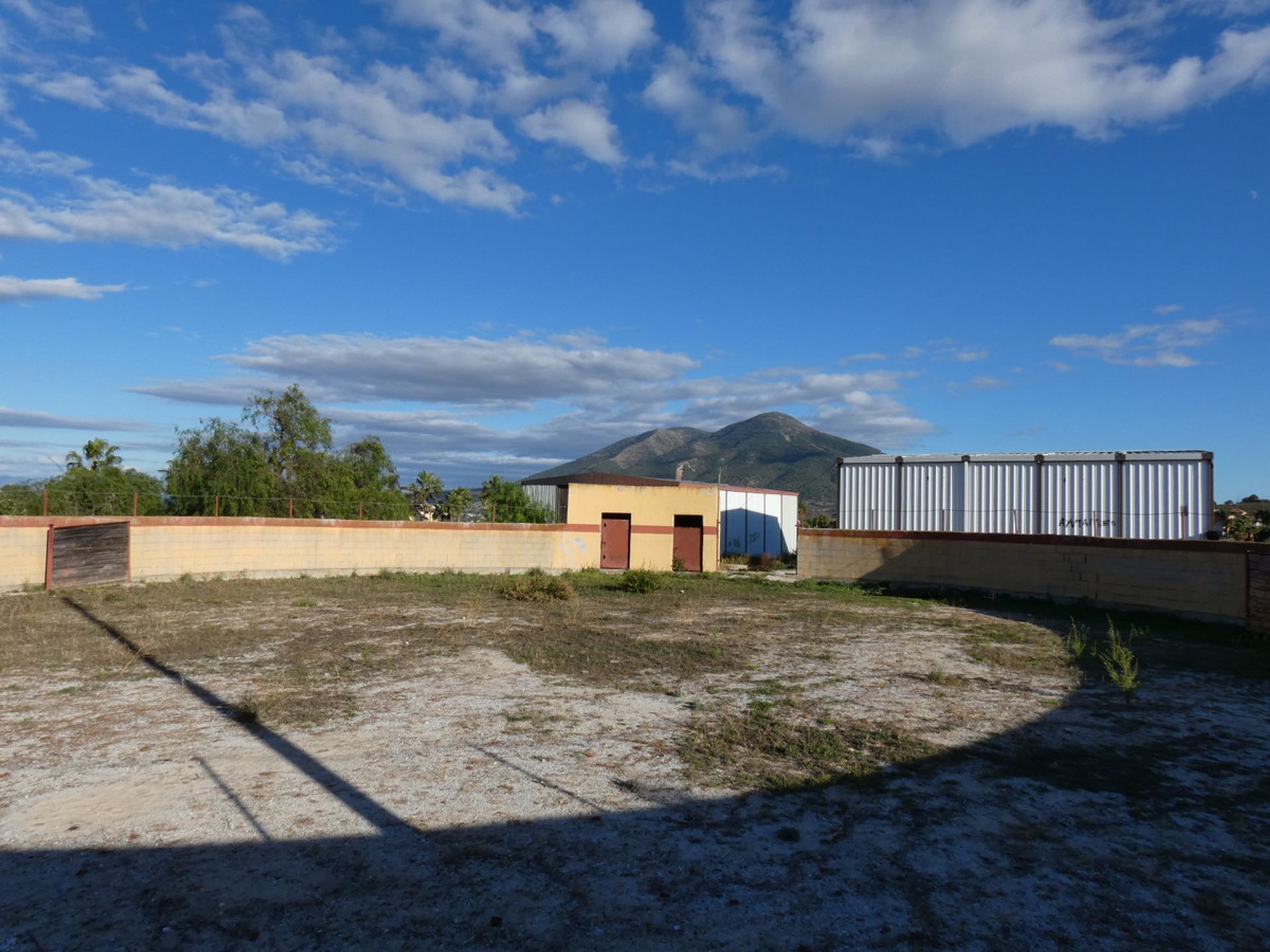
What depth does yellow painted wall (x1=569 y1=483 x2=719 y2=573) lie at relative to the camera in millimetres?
27297

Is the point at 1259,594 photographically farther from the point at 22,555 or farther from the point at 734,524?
the point at 734,524

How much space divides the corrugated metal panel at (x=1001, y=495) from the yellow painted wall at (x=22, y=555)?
2473cm

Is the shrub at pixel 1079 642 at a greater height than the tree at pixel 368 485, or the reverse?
the tree at pixel 368 485

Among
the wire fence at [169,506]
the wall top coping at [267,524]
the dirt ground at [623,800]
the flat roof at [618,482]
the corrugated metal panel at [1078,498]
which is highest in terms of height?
the flat roof at [618,482]

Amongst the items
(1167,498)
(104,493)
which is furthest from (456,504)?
(1167,498)

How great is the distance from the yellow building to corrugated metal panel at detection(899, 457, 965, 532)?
644cm

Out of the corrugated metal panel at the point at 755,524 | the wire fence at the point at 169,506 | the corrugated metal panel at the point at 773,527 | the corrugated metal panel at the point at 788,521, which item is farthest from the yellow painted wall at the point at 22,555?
the corrugated metal panel at the point at 788,521

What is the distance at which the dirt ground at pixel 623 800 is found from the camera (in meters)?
4.10

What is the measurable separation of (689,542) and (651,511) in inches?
69.7

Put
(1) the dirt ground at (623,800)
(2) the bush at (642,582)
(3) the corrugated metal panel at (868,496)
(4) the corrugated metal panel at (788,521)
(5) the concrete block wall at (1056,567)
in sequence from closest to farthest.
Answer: (1) the dirt ground at (623,800) < (5) the concrete block wall at (1056,567) < (2) the bush at (642,582) < (3) the corrugated metal panel at (868,496) < (4) the corrugated metal panel at (788,521)

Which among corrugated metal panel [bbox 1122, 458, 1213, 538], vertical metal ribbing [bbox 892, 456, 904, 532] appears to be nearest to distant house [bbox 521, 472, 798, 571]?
vertical metal ribbing [bbox 892, 456, 904, 532]

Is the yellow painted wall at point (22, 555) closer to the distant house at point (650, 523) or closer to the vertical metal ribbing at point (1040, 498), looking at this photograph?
the distant house at point (650, 523)

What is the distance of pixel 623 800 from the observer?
18.7 ft

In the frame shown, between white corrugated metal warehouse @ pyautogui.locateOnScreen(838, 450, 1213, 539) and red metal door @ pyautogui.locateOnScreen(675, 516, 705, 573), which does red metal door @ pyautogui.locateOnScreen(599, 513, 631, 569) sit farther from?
white corrugated metal warehouse @ pyautogui.locateOnScreen(838, 450, 1213, 539)
